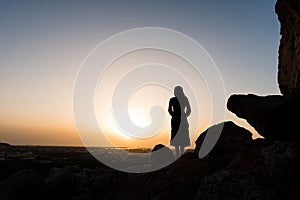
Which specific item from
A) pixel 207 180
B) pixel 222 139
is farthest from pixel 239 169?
pixel 222 139

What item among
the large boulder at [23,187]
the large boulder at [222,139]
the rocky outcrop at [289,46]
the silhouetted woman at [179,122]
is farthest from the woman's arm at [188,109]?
the large boulder at [23,187]

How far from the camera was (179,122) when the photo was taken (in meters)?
24.2

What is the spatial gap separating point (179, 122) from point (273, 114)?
991 cm

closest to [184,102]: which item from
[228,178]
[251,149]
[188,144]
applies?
[188,144]

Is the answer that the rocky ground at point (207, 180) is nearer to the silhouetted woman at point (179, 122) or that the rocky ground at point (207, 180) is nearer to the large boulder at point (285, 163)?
the large boulder at point (285, 163)

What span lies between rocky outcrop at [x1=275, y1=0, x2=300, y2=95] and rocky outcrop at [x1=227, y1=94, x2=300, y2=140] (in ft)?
9.37

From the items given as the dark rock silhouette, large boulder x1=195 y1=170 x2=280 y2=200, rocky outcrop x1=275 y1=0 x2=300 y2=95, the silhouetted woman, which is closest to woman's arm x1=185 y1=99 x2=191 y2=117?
the silhouetted woman

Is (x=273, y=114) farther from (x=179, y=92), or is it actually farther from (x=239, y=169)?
(x=179, y=92)

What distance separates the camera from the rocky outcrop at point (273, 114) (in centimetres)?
1441

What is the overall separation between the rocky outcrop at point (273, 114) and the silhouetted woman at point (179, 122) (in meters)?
6.33

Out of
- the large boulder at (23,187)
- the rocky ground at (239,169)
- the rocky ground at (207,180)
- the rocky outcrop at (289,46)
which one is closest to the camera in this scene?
the rocky ground at (207,180)

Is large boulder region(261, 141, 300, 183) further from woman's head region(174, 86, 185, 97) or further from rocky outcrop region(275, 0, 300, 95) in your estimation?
woman's head region(174, 86, 185, 97)

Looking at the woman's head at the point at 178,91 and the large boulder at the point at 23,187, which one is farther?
the large boulder at the point at 23,187

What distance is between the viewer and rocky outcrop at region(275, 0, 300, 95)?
Answer: 62.4 ft
